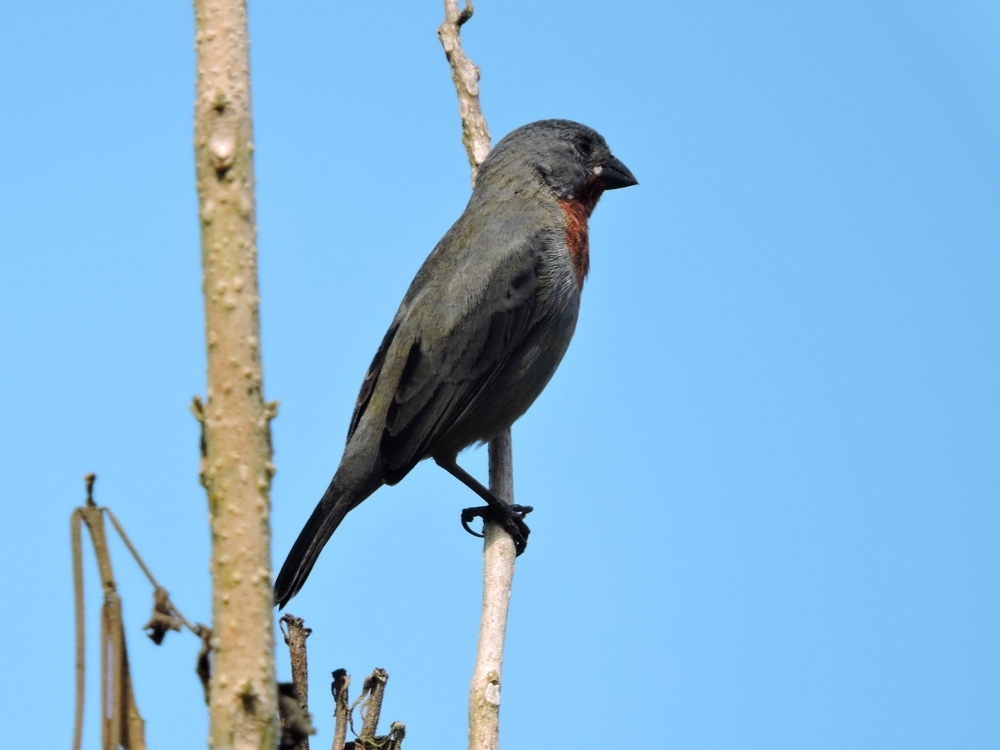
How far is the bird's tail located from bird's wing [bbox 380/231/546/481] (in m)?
0.23

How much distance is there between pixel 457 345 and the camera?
5.86 metres

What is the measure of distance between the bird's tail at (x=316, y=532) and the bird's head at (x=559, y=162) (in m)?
2.07

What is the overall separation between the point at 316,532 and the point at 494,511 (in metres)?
0.89

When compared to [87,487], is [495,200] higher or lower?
higher

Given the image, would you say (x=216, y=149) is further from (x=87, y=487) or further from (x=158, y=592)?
(x=158, y=592)

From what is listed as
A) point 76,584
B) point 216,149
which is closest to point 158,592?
point 76,584

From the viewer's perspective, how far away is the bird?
5664 millimetres

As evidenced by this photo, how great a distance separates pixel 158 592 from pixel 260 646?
0.76 ft

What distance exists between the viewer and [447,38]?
6137 mm

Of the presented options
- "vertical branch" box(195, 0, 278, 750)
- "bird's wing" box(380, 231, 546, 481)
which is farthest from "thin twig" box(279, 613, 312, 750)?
"bird's wing" box(380, 231, 546, 481)

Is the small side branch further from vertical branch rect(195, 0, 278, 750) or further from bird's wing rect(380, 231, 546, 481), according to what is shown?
vertical branch rect(195, 0, 278, 750)

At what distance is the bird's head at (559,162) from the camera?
656cm

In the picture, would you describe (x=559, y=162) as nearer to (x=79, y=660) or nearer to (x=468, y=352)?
(x=468, y=352)

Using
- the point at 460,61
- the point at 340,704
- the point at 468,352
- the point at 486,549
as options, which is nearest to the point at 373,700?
the point at 340,704
